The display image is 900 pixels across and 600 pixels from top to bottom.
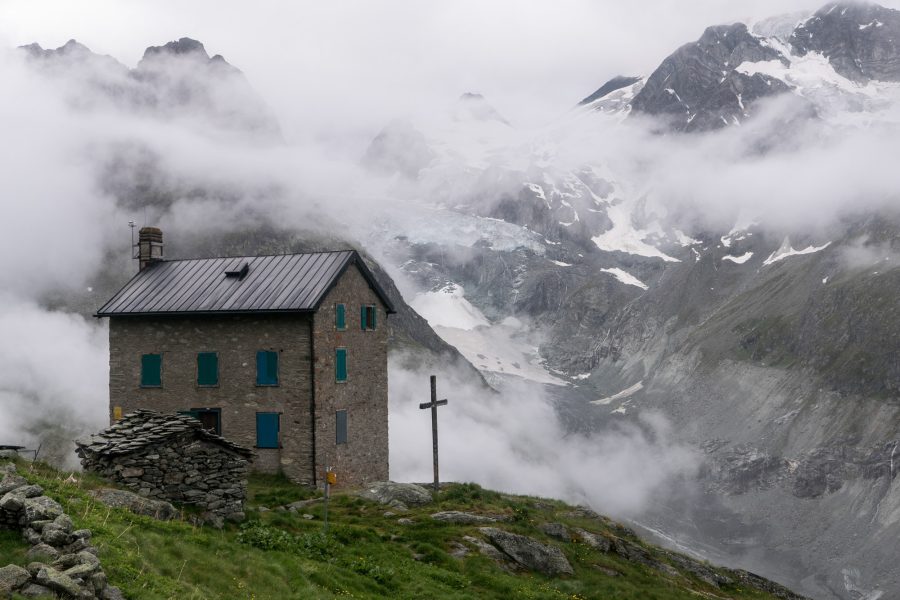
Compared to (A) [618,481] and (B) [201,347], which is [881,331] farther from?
(B) [201,347]

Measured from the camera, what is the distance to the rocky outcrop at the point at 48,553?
41.7 ft

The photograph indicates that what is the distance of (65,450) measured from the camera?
119m

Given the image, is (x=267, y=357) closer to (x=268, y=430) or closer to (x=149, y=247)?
(x=268, y=430)

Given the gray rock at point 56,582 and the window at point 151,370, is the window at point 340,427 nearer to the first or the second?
the window at point 151,370

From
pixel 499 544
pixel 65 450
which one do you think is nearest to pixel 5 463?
pixel 499 544

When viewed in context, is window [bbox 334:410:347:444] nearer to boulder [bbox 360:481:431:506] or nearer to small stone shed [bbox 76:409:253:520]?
boulder [bbox 360:481:431:506]

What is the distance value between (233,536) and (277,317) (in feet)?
60.8

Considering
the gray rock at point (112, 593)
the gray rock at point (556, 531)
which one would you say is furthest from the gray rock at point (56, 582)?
the gray rock at point (556, 531)

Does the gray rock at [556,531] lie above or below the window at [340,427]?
below

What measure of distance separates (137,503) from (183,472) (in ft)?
8.02

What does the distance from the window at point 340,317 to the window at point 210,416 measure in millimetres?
6646

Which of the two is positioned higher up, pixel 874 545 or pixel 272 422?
pixel 272 422

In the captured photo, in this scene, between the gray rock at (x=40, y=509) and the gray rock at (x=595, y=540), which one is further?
the gray rock at (x=595, y=540)

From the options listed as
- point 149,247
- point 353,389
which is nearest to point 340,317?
point 353,389
